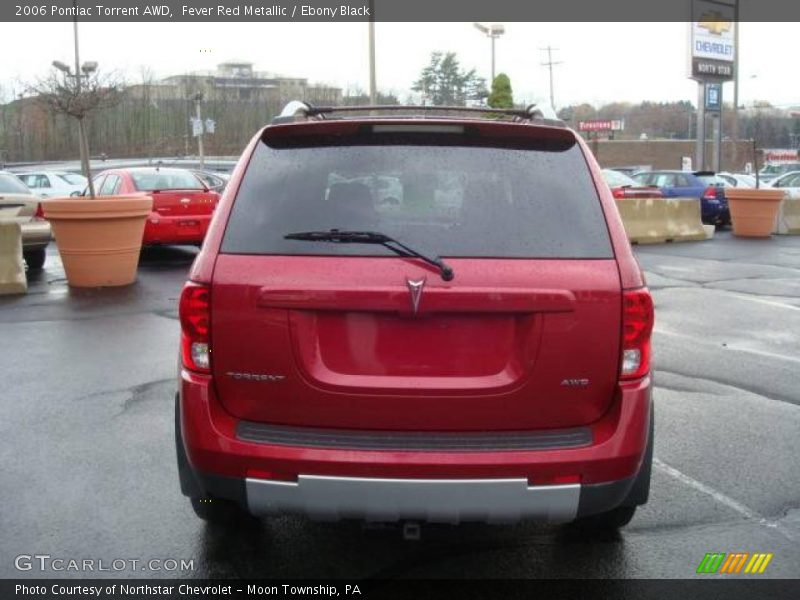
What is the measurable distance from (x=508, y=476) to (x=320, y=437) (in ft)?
2.23

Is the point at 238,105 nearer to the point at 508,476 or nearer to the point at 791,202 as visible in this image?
the point at 791,202

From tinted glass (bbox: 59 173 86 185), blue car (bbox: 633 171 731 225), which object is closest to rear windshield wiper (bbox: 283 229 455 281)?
blue car (bbox: 633 171 731 225)

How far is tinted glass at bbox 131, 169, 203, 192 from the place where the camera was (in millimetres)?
14125

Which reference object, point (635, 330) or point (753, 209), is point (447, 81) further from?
point (635, 330)

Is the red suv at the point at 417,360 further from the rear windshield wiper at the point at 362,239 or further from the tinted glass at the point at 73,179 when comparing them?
the tinted glass at the point at 73,179

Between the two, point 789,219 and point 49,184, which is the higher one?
point 49,184

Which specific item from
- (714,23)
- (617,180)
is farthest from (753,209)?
(714,23)

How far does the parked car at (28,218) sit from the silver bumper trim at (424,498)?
10.8 m

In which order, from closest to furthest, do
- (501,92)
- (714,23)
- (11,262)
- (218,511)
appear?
(218,511)
(11,262)
(714,23)
(501,92)

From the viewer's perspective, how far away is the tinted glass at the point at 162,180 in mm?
14125

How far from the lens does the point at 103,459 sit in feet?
15.6

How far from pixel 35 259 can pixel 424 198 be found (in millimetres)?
11450

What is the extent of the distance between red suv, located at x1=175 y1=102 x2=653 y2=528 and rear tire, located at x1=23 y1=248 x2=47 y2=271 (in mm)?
11001

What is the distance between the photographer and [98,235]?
34.6 ft
